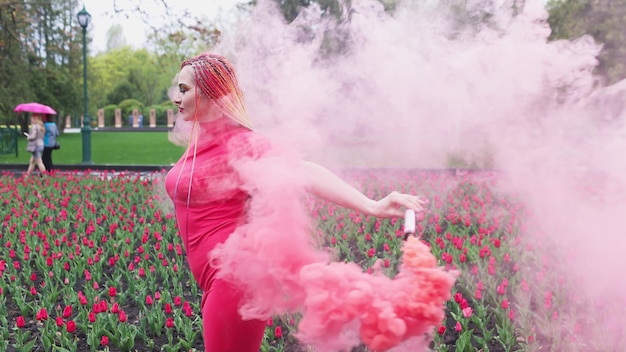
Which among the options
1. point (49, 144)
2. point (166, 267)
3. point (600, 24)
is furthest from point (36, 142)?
point (600, 24)

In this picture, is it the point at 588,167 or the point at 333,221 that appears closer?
the point at 588,167

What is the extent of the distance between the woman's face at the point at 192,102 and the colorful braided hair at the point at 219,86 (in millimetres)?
26

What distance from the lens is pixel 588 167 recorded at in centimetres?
393

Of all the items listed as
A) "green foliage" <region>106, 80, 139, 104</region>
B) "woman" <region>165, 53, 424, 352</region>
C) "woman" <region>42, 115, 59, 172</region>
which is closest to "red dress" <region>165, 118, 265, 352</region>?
"woman" <region>165, 53, 424, 352</region>

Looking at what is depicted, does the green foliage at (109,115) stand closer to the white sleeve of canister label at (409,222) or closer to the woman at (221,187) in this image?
the woman at (221,187)

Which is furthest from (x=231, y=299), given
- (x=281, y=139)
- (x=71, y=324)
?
(x=71, y=324)

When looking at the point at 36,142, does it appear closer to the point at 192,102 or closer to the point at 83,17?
the point at 83,17

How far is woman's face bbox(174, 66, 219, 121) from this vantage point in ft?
7.58

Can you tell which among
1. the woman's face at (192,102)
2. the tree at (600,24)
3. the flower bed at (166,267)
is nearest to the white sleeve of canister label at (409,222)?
the flower bed at (166,267)

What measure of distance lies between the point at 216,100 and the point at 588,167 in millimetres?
2776

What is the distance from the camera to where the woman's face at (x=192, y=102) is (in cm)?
231

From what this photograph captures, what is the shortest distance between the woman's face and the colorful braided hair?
3cm

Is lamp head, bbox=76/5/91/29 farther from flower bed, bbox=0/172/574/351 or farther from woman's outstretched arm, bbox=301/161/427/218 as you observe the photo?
woman's outstretched arm, bbox=301/161/427/218

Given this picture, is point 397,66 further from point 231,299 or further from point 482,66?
point 231,299
